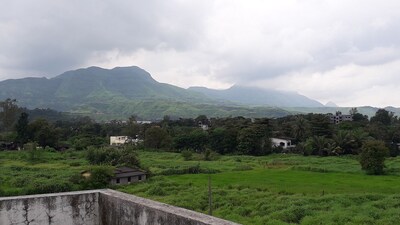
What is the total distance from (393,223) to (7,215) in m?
16.6

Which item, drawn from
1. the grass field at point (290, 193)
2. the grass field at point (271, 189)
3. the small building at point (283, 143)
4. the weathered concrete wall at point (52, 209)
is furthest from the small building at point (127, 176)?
the small building at point (283, 143)

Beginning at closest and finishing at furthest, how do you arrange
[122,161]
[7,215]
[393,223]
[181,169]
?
[7,215] → [393,223] → [181,169] → [122,161]

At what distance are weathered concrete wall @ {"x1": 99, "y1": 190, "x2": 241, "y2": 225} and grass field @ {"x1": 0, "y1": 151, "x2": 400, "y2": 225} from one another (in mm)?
13712

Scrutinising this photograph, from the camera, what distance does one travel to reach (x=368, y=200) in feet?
75.3

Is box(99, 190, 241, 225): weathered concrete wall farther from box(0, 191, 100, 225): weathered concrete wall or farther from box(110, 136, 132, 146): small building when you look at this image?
box(110, 136, 132, 146): small building

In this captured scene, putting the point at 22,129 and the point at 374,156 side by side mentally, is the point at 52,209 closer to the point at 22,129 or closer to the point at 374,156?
the point at 374,156

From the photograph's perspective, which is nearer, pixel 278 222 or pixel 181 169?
pixel 278 222

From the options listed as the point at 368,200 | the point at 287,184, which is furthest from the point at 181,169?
the point at 368,200

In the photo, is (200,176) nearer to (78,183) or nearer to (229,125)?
(78,183)

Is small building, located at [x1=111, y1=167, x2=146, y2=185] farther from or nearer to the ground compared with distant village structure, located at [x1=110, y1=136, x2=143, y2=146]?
nearer to the ground

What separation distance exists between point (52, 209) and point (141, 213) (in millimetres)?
1659

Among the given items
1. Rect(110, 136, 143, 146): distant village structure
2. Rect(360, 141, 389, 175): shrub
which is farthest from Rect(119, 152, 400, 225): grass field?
Rect(110, 136, 143, 146): distant village structure

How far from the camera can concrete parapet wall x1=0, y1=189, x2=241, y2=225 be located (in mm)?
5535

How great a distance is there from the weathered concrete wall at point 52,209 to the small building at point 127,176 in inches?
1141
